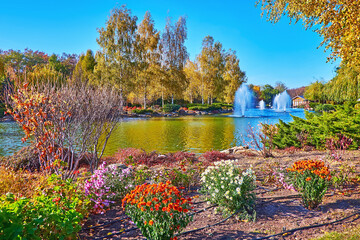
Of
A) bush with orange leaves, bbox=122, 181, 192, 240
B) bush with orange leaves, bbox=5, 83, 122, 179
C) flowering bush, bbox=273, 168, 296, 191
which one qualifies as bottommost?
flowering bush, bbox=273, 168, 296, 191

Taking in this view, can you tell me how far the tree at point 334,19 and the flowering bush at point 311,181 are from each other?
3.46m

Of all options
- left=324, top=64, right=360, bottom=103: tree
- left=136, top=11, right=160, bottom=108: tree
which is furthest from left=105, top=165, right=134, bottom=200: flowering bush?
left=136, top=11, right=160, bottom=108: tree

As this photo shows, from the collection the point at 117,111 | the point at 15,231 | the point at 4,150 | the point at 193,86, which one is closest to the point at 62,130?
the point at 117,111

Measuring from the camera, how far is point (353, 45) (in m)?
5.31

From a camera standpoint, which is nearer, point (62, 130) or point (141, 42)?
point (62, 130)

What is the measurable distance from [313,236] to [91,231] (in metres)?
2.41

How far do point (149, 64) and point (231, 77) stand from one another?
14283 millimetres

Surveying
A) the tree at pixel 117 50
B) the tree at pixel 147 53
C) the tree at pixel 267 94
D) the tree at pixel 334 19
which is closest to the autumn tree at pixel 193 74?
the tree at pixel 147 53

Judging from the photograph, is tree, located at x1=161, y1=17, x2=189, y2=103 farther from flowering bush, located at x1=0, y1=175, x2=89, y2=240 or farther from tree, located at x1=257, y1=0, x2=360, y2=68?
flowering bush, located at x1=0, y1=175, x2=89, y2=240

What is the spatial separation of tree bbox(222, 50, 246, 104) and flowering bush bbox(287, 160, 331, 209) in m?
34.3

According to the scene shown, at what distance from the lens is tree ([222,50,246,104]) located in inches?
1454

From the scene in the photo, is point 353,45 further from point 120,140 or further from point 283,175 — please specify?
point 120,140

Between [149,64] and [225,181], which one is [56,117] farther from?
[149,64]

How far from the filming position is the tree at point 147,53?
28016 mm
